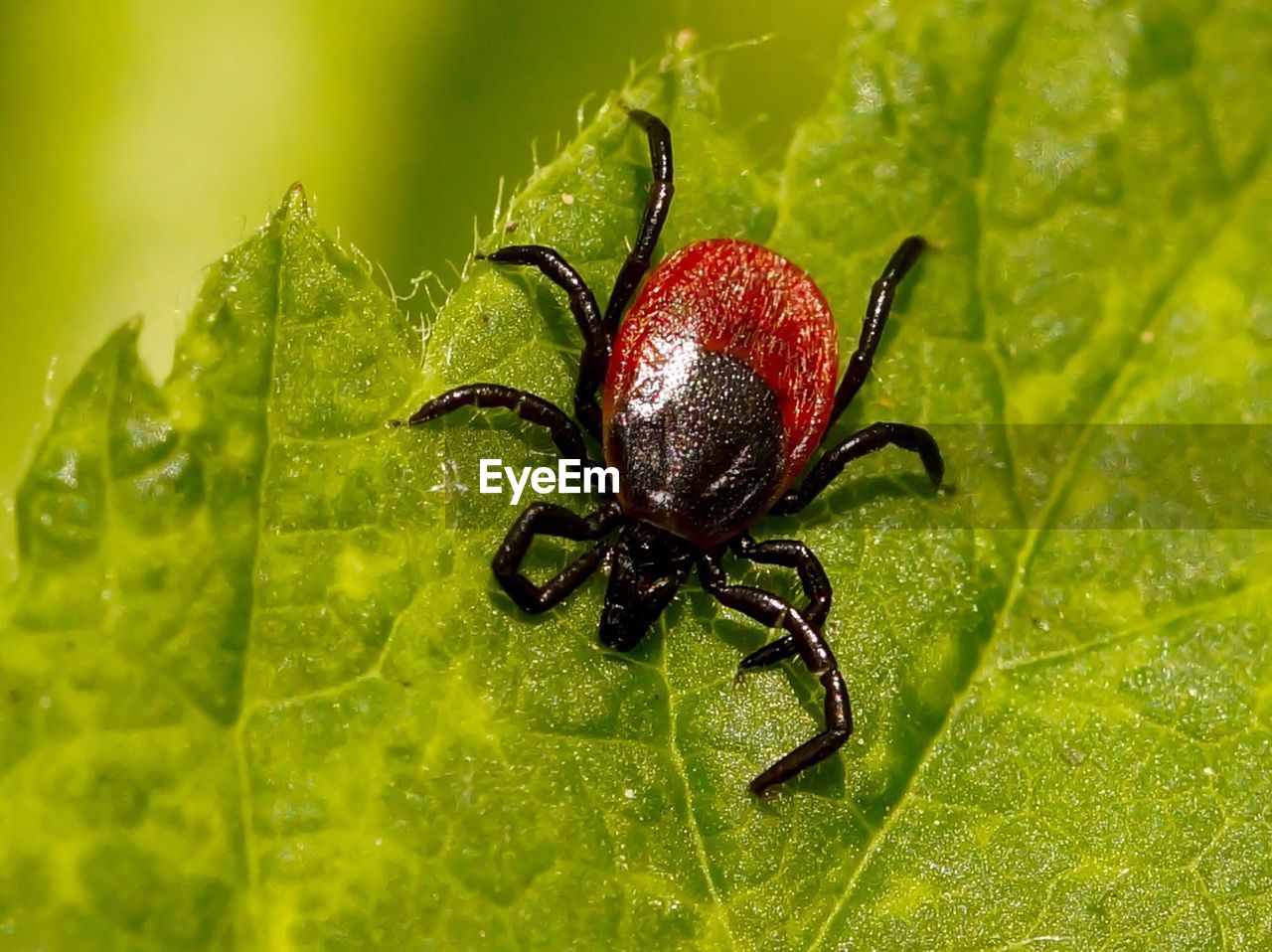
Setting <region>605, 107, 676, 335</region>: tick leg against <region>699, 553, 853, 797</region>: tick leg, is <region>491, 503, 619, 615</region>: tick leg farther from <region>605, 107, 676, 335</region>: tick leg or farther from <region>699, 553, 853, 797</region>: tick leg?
<region>605, 107, 676, 335</region>: tick leg

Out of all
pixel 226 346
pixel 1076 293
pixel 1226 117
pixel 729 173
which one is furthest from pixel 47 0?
pixel 1226 117

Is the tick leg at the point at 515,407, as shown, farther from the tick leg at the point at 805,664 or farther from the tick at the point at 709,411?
the tick leg at the point at 805,664

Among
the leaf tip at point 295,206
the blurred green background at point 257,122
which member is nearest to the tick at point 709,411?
the leaf tip at point 295,206

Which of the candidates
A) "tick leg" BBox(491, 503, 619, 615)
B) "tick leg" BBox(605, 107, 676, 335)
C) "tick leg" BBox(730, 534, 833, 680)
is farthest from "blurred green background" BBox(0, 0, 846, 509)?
"tick leg" BBox(730, 534, 833, 680)

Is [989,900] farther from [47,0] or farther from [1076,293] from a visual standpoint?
[47,0]

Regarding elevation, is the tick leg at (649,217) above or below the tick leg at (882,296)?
above
